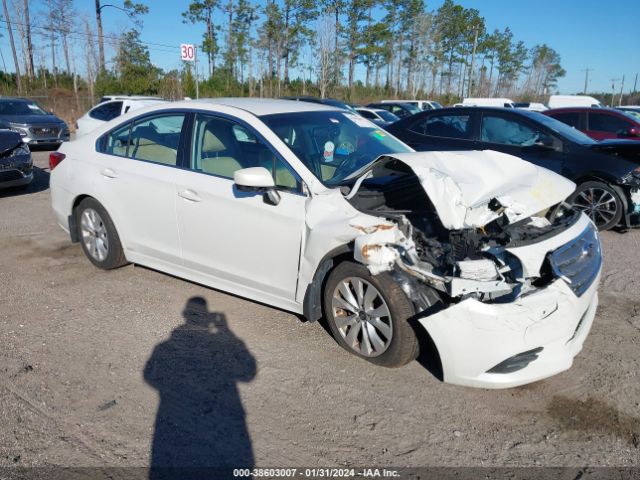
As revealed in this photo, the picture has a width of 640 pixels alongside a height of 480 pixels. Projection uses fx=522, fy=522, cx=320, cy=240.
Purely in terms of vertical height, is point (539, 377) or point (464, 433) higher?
point (539, 377)

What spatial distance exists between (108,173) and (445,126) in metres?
5.27

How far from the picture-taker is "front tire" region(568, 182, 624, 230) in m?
6.91

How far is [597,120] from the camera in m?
11.4

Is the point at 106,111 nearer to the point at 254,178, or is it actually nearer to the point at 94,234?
the point at 94,234

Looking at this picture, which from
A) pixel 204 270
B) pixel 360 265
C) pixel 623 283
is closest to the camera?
pixel 360 265

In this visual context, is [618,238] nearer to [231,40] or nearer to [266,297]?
[266,297]

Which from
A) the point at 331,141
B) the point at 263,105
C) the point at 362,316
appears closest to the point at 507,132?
the point at 331,141

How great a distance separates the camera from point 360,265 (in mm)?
3420

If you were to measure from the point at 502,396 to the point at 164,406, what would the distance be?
209cm

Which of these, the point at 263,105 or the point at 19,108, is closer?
the point at 263,105

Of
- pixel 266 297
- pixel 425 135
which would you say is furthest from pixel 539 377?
pixel 425 135

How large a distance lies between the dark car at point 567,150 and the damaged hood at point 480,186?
11.0ft

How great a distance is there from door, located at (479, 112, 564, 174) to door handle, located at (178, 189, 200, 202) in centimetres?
485

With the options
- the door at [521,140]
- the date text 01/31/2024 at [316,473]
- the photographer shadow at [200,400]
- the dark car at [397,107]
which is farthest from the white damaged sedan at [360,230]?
the dark car at [397,107]
